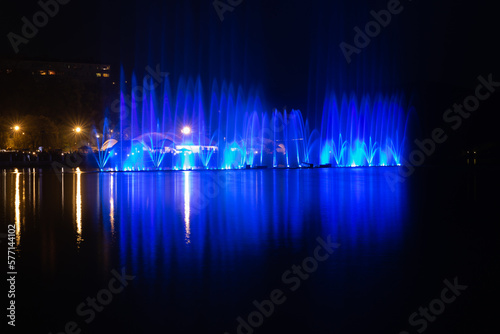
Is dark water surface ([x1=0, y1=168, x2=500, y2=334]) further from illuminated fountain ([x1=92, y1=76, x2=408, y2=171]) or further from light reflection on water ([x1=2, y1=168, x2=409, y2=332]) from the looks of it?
illuminated fountain ([x1=92, y1=76, x2=408, y2=171])

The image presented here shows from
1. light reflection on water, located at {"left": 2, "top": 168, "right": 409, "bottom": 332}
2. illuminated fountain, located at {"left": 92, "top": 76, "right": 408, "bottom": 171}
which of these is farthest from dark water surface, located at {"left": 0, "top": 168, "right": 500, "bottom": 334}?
illuminated fountain, located at {"left": 92, "top": 76, "right": 408, "bottom": 171}

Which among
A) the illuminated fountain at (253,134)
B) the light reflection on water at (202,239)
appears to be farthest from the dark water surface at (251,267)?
the illuminated fountain at (253,134)

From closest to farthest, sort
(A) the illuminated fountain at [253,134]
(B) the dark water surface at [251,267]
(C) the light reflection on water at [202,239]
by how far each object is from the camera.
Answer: (B) the dark water surface at [251,267], (C) the light reflection on water at [202,239], (A) the illuminated fountain at [253,134]

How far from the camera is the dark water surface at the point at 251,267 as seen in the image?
4422 mm

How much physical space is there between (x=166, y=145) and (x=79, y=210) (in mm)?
30735

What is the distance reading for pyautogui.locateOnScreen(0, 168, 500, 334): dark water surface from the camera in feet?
14.5

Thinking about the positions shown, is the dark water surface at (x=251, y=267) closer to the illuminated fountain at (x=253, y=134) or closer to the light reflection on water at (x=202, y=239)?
the light reflection on water at (x=202, y=239)

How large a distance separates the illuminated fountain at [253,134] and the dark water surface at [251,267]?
83.1 ft

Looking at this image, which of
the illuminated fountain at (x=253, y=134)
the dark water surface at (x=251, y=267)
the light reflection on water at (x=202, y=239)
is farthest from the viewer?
the illuminated fountain at (x=253, y=134)

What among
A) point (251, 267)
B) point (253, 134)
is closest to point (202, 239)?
point (251, 267)

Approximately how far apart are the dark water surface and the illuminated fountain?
2533cm

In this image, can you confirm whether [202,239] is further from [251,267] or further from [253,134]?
[253,134]

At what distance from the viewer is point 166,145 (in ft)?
136

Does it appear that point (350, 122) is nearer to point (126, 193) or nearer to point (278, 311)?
A: point (126, 193)
